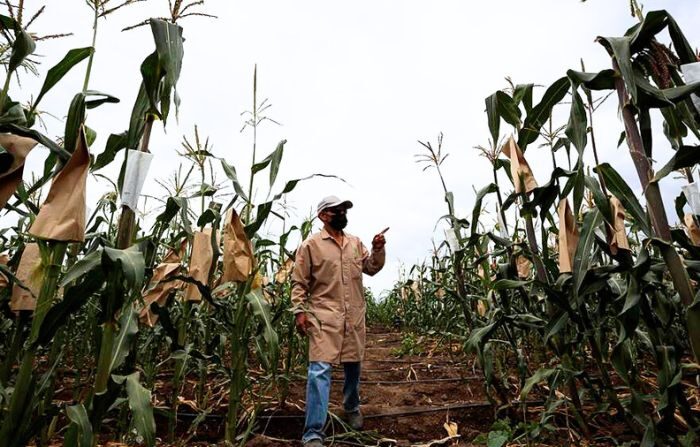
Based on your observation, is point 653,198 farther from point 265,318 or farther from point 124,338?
point 124,338

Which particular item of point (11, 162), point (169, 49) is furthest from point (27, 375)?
point (169, 49)

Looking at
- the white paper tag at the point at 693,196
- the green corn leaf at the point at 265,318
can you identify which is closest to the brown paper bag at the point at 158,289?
the green corn leaf at the point at 265,318

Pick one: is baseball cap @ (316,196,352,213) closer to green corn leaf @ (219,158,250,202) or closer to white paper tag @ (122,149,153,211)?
green corn leaf @ (219,158,250,202)

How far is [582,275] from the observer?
5.03ft

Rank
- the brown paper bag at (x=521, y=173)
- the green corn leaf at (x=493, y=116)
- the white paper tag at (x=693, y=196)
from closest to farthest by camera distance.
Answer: the white paper tag at (x=693, y=196) → the brown paper bag at (x=521, y=173) → the green corn leaf at (x=493, y=116)

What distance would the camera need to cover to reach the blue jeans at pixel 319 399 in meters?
2.63

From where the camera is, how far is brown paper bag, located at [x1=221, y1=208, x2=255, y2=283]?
2.28 metres

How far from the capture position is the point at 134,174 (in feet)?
4.55

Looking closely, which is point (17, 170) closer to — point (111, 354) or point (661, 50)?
point (111, 354)

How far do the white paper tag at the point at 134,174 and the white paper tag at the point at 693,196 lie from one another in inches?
68.1

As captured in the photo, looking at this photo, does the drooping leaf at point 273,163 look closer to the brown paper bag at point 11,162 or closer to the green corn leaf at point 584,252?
the brown paper bag at point 11,162

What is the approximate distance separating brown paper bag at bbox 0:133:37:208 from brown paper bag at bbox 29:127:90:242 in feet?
0.28

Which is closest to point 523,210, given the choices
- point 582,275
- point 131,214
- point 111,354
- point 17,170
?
point 582,275

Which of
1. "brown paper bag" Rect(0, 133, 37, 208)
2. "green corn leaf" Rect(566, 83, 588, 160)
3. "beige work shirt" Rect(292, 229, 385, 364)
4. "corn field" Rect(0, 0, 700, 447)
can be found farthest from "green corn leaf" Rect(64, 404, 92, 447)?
"green corn leaf" Rect(566, 83, 588, 160)
